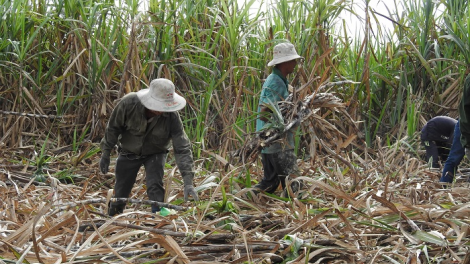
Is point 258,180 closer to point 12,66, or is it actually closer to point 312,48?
point 312,48

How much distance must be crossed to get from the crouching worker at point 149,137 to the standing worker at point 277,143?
2.25 ft

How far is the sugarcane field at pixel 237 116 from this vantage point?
4.21 m

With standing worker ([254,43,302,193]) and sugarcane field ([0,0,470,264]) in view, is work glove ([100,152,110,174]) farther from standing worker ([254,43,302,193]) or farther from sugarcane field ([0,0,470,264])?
standing worker ([254,43,302,193])

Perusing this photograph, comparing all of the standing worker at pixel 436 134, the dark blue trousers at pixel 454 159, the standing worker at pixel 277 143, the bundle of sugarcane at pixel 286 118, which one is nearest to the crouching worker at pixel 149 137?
the bundle of sugarcane at pixel 286 118

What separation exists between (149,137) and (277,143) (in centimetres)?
100

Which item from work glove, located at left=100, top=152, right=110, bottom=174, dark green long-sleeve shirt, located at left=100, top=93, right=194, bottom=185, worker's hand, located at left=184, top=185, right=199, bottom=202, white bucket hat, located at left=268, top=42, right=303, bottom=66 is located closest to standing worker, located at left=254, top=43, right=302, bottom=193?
white bucket hat, located at left=268, top=42, right=303, bottom=66

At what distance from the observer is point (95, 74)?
7.07 meters

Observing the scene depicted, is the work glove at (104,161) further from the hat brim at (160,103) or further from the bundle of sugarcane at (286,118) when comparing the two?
the bundle of sugarcane at (286,118)

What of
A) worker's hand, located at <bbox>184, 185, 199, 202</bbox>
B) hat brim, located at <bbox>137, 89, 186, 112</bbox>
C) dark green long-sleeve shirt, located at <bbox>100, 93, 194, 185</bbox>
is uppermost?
hat brim, located at <bbox>137, 89, 186, 112</bbox>

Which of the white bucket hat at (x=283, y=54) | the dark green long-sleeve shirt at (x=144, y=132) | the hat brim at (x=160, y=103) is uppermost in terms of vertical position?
the white bucket hat at (x=283, y=54)

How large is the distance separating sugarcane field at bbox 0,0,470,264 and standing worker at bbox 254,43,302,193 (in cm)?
1

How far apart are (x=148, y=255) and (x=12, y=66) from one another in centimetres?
488

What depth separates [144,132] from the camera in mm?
4773

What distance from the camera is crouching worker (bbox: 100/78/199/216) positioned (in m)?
4.54
